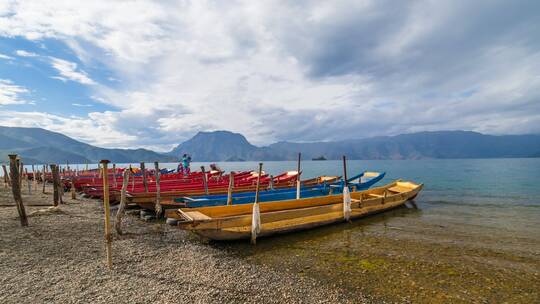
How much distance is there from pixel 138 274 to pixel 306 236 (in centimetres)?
644

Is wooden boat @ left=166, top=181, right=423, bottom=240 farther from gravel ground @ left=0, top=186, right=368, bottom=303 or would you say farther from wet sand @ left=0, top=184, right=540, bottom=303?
gravel ground @ left=0, top=186, right=368, bottom=303

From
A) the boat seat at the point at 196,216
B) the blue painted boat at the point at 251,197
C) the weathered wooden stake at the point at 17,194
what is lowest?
the blue painted boat at the point at 251,197

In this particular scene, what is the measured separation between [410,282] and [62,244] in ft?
36.0

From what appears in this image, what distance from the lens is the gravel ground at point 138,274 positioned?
18.6 ft

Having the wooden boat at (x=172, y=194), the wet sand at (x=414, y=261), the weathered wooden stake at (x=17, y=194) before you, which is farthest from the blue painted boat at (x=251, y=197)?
the weathered wooden stake at (x=17, y=194)

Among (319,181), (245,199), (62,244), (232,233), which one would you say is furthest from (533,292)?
(319,181)

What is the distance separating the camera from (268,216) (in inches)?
400

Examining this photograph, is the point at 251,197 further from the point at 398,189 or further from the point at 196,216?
the point at 398,189

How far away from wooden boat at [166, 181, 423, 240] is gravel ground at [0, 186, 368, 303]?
78cm

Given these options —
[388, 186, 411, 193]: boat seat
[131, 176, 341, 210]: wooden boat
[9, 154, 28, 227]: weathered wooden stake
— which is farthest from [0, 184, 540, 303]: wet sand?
[388, 186, 411, 193]: boat seat

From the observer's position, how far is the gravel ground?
5.67m

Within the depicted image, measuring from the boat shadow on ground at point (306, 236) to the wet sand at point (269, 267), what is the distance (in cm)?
7

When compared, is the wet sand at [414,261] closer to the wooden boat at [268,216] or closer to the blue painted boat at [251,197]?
the wooden boat at [268,216]

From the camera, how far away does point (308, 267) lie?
25.1ft
